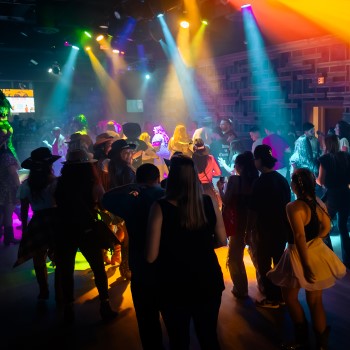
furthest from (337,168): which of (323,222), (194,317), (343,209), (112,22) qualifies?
(112,22)

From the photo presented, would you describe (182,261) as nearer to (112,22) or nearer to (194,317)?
(194,317)

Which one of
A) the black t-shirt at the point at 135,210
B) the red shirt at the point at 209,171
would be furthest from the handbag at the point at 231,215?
the red shirt at the point at 209,171

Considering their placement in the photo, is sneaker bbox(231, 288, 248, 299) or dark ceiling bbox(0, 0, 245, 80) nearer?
sneaker bbox(231, 288, 248, 299)

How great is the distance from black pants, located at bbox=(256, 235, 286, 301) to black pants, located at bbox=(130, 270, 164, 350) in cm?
152

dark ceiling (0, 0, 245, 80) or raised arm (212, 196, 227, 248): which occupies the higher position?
dark ceiling (0, 0, 245, 80)

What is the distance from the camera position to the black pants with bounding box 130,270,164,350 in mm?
2391

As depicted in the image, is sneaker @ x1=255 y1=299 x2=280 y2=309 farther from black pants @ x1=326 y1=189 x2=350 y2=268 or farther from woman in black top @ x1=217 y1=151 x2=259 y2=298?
black pants @ x1=326 y1=189 x2=350 y2=268

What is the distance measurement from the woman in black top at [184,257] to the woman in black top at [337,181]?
10.4 feet

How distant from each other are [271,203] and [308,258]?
900 millimetres

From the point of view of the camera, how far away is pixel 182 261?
213cm

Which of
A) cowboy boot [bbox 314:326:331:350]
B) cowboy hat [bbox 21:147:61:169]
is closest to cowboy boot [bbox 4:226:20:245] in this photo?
cowboy hat [bbox 21:147:61:169]

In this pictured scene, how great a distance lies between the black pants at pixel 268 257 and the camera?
3.75m

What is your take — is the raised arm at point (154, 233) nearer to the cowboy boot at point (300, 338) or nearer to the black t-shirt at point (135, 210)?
the black t-shirt at point (135, 210)

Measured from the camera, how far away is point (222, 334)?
11.3 ft
